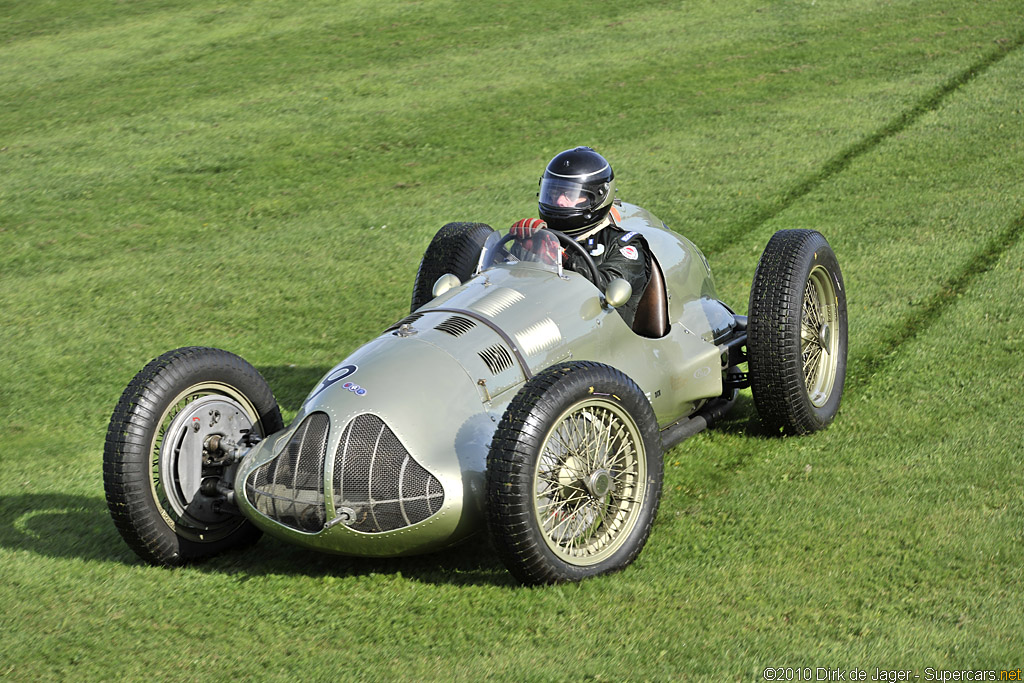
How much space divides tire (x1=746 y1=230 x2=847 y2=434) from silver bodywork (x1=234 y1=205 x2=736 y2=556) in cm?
81

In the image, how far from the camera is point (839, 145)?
46.1 feet

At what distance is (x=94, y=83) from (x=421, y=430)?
54.9ft

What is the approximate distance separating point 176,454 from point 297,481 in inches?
32.9

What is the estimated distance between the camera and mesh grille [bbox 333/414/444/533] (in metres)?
5.49

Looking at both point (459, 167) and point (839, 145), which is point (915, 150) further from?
point (459, 167)

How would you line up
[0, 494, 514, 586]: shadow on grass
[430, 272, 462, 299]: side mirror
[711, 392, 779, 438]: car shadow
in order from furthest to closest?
[711, 392, 779, 438]: car shadow, [430, 272, 462, 299]: side mirror, [0, 494, 514, 586]: shadow on grass

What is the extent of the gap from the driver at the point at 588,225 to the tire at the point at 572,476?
137cm


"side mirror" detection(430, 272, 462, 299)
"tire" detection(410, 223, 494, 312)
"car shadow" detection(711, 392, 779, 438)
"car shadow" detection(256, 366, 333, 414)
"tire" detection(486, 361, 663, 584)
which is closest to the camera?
"tire" detection(486, 361, 663, 584)

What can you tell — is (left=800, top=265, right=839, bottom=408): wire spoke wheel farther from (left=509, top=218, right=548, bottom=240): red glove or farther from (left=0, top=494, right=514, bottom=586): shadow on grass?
(left=0, top=494, right=514, bottom=586): shadow on grass

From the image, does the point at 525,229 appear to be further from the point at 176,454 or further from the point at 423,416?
the point at 176,454

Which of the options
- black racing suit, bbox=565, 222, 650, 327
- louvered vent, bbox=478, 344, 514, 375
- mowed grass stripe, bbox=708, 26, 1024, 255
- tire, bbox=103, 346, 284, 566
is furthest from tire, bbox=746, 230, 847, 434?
mowed grass stripe, bbox=708, 26, 1024, 255

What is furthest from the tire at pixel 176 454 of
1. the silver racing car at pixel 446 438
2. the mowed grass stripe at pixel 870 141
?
the mowed grass stripe at pixel 870 141

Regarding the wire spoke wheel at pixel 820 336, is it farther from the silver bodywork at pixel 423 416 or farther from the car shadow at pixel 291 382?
the car shadow at pixel 291 382

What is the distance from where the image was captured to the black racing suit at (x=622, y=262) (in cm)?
689
